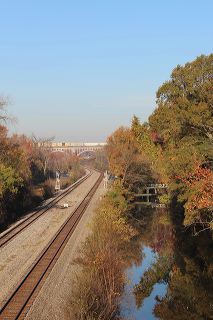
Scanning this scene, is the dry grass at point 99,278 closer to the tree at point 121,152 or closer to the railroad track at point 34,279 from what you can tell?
the railroad track at point 34,279

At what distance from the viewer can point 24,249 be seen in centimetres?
2680

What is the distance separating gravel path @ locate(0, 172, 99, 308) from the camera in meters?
20.4

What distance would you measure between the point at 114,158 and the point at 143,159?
400 centimetres

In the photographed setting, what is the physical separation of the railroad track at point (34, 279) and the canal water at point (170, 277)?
4.07 metres

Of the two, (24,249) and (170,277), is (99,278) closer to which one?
(170,277)

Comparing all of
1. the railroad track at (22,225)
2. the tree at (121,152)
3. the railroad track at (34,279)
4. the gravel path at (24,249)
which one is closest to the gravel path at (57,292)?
the railroad track at (34,279)

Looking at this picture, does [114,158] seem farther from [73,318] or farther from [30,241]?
[73,318]

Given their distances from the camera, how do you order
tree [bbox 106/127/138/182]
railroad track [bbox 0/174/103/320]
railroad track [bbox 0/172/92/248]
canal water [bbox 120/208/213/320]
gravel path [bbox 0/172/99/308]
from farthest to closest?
tree [bbox 106/127/138/182] → railroad track [bbox 0/172/92/248] → gravel path [bbox 0/172/99/308] → canal water [bbox 120/208/213/320] → railroad track [bbox 0/174/103/320]

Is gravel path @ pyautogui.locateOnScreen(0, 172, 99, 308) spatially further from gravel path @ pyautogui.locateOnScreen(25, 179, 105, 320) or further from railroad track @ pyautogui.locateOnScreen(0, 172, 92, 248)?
gravel path @ pyautogui.locateOnScreen(25, 179, 105, 320)

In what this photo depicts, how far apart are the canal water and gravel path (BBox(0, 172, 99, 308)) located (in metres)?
5.32

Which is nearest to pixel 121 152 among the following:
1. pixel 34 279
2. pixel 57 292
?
pixel 34 279

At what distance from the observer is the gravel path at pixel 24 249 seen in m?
20.4

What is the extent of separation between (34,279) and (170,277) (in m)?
8.78

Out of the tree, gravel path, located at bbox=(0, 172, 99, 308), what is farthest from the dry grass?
the tree
